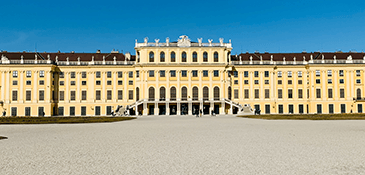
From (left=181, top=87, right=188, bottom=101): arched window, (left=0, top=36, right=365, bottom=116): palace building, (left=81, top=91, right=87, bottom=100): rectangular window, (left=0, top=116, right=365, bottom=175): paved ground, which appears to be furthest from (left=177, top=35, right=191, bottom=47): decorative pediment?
(left=0, top=116, right=365, bottom=175): paved ground

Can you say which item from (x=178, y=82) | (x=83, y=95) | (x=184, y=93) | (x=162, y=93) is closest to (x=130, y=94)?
(x=162, y=93)

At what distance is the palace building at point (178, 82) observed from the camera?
67875mm

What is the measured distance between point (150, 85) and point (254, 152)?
5625 centimetres

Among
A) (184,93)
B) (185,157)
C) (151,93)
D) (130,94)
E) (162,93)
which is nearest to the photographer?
(185,157)

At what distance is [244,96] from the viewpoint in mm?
71750

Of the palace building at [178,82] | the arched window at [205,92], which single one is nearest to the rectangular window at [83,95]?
the palace building at [178,82]

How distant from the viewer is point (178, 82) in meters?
68.8

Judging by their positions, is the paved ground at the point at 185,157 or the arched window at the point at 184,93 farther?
the arched window at the point at 184,93

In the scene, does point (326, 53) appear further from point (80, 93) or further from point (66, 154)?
point (66, 154)

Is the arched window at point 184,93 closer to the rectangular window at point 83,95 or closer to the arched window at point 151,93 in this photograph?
the arched window at point 151,93

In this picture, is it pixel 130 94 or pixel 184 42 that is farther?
pixel 130 94

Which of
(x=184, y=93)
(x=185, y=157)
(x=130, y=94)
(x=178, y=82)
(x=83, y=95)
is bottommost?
(x=185, y=157)

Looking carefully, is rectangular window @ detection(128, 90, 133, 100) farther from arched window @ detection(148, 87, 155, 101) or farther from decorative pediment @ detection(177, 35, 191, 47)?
decorative pediment @ detection(177, 35, 191, 47)

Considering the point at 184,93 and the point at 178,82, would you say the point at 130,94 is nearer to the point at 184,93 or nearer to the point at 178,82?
the point at 178,82
